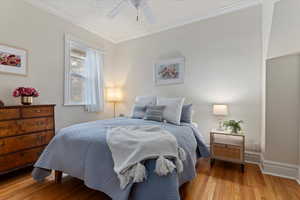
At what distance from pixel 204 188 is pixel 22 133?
8.41 feet

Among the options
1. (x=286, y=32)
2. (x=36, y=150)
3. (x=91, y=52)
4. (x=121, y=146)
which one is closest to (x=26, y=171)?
(x=36, y=150)

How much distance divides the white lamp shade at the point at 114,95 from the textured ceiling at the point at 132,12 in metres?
1.53

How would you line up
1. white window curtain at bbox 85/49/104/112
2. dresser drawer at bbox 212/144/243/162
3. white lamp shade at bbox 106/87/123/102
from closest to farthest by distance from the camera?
1. dresser drawer at bbox 212/144/243/162
2. white window curtain at bbox 85/49/104/112
3. white lamp shade at bbox 106/87/123/102

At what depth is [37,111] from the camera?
86.4 inches

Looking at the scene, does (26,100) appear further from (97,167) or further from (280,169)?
(280,169)

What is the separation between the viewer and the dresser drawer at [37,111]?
81.2 inches

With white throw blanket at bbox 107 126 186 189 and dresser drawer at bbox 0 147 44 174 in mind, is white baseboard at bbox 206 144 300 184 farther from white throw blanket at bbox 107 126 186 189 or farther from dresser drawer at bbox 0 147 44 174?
dresser drawer at bbox 0 147 44 174

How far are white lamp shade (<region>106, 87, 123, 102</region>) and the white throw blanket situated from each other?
2.70m

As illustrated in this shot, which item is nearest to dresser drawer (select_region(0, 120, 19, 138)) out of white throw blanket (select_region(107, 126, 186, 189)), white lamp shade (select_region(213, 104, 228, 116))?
white throw blanket (select_region(107, 126, 186, 189))

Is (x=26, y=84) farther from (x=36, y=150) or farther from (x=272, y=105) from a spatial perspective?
(x=272, y=105)

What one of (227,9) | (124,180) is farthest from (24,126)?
(227,9)

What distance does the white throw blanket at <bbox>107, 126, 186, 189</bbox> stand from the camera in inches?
45.4

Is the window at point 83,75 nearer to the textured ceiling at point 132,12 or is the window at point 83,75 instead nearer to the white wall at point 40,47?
the white wall at point 40,47

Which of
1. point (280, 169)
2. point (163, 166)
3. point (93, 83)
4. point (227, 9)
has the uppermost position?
point (227, 9)
